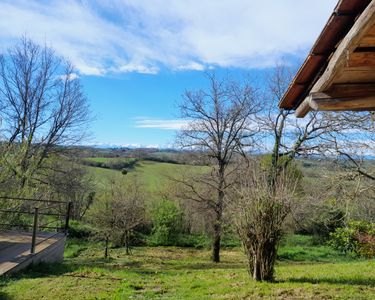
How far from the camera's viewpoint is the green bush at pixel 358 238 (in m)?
15.1

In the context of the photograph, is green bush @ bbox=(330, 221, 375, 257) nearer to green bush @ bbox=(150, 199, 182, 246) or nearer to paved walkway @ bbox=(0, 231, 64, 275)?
green bush @ bbox=(150, 199, 182, 246)

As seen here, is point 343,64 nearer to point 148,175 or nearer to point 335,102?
point 335,102

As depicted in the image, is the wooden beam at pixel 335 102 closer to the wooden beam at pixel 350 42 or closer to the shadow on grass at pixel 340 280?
the wooden beam at pixel 350 42

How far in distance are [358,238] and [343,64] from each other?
630 inches

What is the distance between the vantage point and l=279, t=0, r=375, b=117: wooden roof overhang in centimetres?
252

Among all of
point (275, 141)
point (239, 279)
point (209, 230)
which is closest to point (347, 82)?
point (239, 279)

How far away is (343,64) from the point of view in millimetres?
2834

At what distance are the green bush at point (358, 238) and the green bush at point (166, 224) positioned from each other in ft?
36.6

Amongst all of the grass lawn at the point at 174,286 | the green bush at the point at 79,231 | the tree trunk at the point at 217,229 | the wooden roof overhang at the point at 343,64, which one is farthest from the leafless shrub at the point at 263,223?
the green bush at the point at 79,231

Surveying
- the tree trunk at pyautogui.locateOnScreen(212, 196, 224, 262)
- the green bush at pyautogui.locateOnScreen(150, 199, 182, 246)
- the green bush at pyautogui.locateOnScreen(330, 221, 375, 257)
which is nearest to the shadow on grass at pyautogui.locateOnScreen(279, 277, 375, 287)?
the green bush at pyautogui.locateOnScreen(330, 221, 375, 257)

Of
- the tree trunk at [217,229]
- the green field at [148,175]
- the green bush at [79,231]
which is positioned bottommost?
the green bush at [79,231]

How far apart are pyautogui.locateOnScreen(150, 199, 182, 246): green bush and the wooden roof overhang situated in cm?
2159

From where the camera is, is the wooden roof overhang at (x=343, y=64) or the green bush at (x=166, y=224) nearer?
the wooden roof overhang at (x=343, y=64)

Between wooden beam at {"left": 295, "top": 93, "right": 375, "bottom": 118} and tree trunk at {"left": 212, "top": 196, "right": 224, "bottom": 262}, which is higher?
wooden beam at {"left": 295, "top": 93, "right": 375, "bottom": 118}
